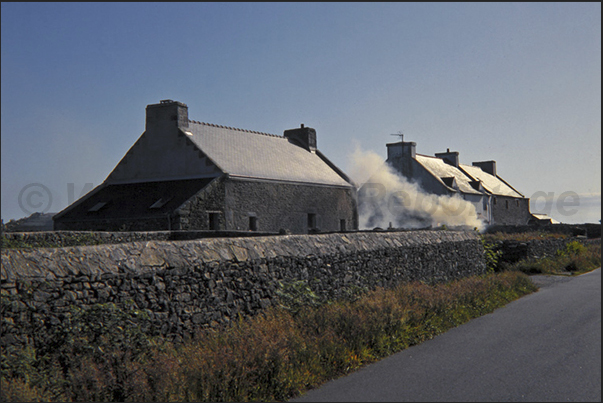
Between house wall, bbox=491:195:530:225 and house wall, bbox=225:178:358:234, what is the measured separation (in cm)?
2761

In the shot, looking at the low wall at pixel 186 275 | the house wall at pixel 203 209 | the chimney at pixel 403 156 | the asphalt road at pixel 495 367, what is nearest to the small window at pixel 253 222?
the house wall at pixel 203 209

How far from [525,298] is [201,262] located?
10.5m

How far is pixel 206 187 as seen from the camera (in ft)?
88.7

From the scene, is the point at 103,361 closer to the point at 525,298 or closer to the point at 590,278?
the point at 525,298

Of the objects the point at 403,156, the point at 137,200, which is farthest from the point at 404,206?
the point at 137,200

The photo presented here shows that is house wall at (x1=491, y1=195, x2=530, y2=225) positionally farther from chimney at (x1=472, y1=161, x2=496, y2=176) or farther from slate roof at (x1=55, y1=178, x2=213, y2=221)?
slate roof at (x1=55, y1=178, x2=213, y2=221)

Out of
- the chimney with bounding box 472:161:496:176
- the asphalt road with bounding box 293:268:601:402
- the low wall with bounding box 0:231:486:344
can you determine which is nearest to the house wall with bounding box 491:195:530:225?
the chimney with bounding box 472:161:496:176

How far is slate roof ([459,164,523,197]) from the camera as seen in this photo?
61062 mm

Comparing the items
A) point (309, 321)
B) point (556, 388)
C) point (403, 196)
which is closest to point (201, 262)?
point (309, 321)

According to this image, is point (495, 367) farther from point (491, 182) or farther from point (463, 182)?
point (491, 182)

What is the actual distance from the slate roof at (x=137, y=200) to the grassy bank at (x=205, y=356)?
17.9m

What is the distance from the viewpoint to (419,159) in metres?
52.6

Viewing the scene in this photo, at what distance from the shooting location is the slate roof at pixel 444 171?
2050 inches

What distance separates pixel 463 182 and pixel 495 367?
160 ft
